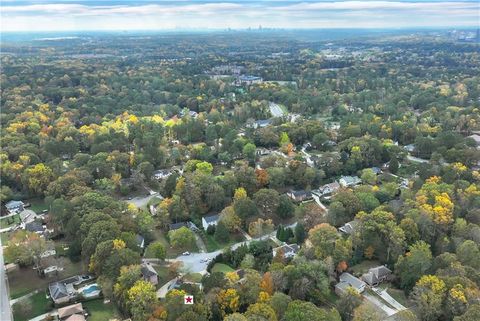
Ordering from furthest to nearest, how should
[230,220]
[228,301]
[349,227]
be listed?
[230,220], [349,227], [228,301]

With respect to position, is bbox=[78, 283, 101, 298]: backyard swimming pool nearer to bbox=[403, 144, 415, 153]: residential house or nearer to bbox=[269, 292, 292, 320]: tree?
bbox=[269, 292, 292, 320]: tree

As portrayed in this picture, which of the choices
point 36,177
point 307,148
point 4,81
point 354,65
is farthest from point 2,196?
point 354,65

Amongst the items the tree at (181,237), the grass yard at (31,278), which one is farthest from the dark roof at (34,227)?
the tree at (181,237)

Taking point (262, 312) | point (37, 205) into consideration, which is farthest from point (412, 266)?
point (37, 205)

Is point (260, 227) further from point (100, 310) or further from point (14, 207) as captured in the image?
point (14, 207)

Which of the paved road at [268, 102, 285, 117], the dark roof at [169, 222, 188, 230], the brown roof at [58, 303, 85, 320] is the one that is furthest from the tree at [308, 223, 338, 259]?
the paved road at [268, 102, 285, 117]

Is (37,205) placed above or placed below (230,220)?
below

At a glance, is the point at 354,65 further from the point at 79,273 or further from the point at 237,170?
the point at 79,273

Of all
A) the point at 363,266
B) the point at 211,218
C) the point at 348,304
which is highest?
the point at 211,218
